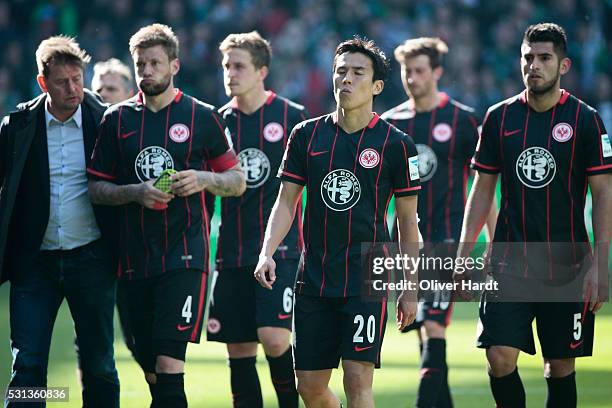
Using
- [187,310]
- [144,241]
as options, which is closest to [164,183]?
[144,241]

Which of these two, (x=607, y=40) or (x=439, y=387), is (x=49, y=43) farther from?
(x=607, y=40)

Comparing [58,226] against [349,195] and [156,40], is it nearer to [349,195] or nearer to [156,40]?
[156,40]

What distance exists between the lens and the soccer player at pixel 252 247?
7.72m

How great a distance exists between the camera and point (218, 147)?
23.4 feet

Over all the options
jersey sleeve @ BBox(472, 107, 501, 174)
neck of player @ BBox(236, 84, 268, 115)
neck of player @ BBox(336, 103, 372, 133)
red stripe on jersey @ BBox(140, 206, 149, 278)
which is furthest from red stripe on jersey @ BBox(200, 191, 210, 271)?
jersey sleeve @ BBox(472, 107, 501, 174)

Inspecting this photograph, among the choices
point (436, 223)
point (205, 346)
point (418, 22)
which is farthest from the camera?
point (418, 22)

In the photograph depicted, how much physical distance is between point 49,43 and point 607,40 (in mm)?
14167

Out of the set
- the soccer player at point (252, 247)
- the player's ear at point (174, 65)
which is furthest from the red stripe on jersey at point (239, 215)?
the player's ear at point (174, 65)

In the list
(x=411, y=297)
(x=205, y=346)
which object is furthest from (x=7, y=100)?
(x=411, y=297)

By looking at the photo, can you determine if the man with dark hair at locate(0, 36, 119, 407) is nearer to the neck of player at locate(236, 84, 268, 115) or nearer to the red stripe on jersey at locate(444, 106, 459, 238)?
the neck of player at locate(236, 84, 268, 115)

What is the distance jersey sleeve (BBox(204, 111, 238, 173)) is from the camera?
23.3 feet

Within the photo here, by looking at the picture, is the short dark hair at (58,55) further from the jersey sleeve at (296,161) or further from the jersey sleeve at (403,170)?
the jersey sleeve at (403,170)

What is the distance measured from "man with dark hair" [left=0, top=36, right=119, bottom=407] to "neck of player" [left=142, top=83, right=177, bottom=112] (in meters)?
0.42

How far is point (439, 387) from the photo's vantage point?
7965 mm
